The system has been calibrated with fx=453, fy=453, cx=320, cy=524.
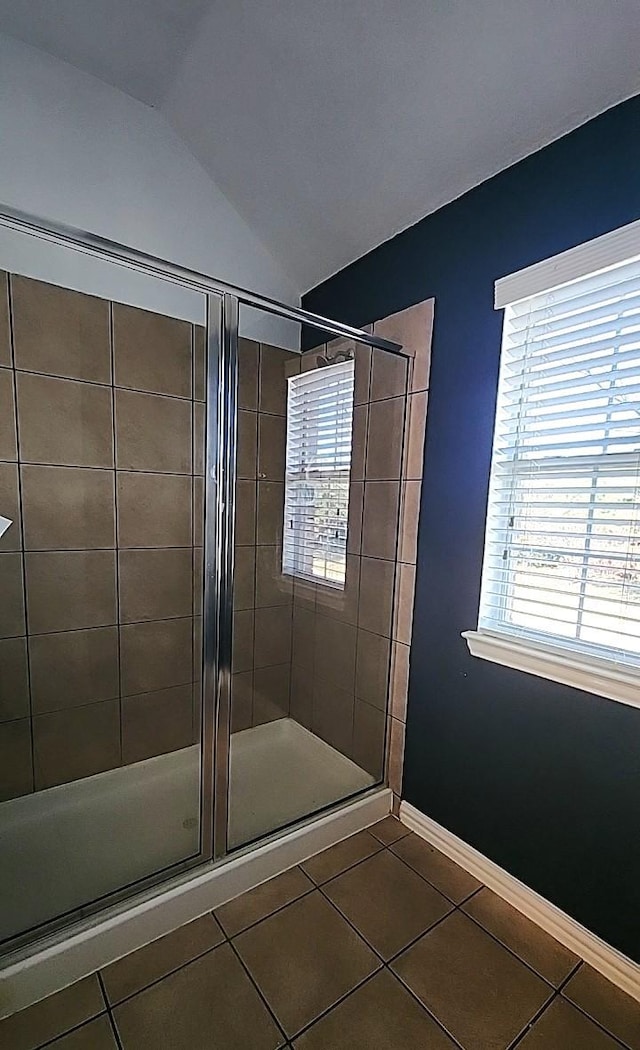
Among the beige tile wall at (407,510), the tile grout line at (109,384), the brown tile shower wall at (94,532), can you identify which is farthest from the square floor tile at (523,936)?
the tile grout line at (109,384)

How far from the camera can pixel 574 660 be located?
1262 millimetres

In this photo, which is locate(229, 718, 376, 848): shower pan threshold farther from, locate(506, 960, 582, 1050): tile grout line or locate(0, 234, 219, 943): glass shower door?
locate(506, 960, 582, 1050): tile grout line

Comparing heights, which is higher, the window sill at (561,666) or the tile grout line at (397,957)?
the window sill at (561,666)

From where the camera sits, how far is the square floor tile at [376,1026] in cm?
104

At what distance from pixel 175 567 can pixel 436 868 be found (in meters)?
1.48

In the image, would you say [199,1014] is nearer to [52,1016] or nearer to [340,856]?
[52,1016]

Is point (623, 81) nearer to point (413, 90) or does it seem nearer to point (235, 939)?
point (413, 90)

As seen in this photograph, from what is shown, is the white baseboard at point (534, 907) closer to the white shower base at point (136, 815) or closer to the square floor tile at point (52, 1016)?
the white shower base at point (136, 815)

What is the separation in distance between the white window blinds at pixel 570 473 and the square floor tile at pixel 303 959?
0.99 metres

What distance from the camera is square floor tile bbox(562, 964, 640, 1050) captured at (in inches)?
42.4

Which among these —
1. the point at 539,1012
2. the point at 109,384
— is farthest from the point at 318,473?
the point at 539,1012

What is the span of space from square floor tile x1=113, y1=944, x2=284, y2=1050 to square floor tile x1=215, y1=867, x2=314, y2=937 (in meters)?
0.13

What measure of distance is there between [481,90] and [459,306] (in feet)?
1.78

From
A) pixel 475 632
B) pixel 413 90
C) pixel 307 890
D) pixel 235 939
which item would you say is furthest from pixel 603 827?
pixel 413 90
